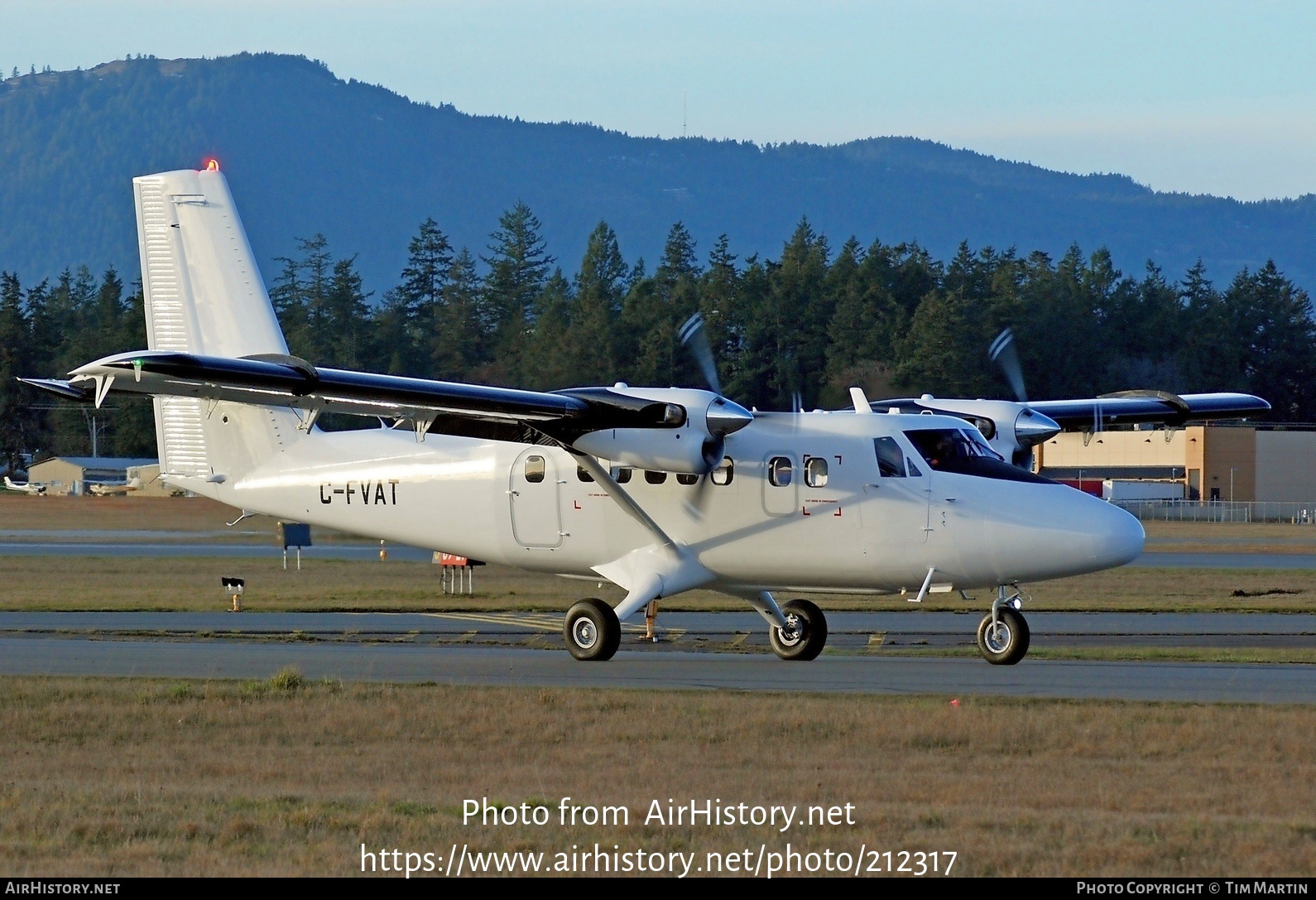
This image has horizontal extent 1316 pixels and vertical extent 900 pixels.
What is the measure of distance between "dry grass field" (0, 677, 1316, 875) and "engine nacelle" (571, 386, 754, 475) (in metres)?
3.64

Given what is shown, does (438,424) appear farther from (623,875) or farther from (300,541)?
(300,541)

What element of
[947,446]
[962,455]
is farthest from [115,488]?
[962,455]

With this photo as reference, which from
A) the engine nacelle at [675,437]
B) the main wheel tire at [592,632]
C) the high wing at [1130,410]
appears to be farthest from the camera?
the high wing at [1130,410]

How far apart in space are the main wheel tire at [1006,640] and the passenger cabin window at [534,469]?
634 cm

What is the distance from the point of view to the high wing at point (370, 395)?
1727 centimetres

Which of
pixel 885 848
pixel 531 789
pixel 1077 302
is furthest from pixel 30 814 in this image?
pixel 1077 302

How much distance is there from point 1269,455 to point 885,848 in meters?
82.9

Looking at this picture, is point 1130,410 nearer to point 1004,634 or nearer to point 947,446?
point 947,446

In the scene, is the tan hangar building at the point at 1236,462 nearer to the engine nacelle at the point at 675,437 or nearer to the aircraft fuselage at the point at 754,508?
→ the aircraft fuselage at the point at 754,508

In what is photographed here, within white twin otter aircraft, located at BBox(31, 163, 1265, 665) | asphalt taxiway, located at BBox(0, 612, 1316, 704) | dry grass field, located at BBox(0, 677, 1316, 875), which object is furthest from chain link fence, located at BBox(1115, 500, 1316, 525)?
dry grass field, located at BBox(0, 677, 1316, 875)

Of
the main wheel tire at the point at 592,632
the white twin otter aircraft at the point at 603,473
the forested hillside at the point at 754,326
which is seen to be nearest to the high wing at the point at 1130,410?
the white twin otter aircraft at the point at 603,473

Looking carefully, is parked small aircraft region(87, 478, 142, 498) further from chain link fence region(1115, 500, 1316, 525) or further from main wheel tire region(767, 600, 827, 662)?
main wheel tire region(767, 600, 827, 662)

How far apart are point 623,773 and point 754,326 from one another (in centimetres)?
6055

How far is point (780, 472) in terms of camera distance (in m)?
20.6
